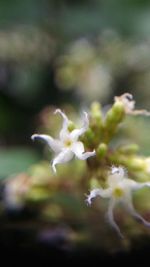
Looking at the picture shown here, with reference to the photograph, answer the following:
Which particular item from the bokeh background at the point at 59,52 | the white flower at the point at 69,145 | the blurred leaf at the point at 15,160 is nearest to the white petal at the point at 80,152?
the white flower at the point at 69,145

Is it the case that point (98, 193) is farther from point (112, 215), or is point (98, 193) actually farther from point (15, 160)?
point (15, 160)

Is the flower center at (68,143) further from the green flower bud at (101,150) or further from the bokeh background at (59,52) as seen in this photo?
the bokeh background at (59,52)

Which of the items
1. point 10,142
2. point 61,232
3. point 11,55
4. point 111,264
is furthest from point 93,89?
point 111,264

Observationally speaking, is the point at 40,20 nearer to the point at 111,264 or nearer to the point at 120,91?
the point at 120,91

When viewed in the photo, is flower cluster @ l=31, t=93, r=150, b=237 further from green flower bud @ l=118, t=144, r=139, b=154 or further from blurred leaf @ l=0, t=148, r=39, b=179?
blurred leaf @ l=0, t=148, r=39, b=179

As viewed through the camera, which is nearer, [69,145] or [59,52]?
[69,145]

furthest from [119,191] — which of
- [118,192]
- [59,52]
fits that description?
[59,52]

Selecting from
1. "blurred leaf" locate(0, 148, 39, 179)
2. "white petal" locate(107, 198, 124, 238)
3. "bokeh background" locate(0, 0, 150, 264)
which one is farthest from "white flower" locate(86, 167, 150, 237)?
"bokeh background" locate(0, 0, 150, 264)
